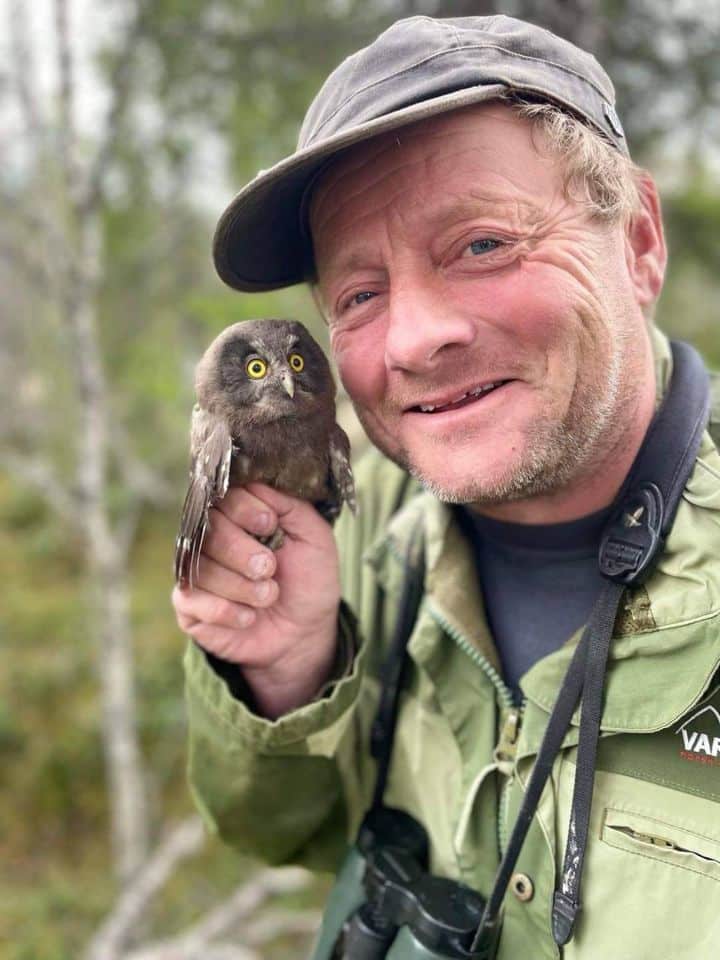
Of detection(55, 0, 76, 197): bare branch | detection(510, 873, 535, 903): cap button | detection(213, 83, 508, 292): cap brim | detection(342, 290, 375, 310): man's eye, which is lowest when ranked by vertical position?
detection(510, 873, 535, 903): cap button

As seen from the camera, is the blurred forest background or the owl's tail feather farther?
the blurred forest background

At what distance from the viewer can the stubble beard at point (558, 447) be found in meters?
1.82

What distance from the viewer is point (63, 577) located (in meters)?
13.0

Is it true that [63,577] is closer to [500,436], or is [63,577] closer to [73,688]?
[73,688]

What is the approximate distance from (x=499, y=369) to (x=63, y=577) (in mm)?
12602

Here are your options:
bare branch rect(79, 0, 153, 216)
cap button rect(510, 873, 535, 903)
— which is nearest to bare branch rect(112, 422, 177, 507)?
bare branch rect(79, 0, 153, 216)

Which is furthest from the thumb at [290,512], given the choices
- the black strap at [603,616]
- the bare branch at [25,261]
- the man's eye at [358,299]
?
the bare branch at [25,261]

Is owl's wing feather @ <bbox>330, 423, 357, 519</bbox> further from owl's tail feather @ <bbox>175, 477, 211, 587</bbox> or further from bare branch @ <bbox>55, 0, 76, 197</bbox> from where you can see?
bare branch @ <bbox>55, 0, 76, 197</bbox>

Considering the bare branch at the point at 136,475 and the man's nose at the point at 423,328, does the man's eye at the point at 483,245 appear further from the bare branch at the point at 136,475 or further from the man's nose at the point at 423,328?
the bare branch at the point at 136,475

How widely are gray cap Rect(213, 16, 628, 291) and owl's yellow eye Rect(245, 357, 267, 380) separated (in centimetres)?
37

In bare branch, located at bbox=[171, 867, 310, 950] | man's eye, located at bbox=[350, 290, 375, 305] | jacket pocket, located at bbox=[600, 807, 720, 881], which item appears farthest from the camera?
bare branch, located at bbox=[171, 867, 310, 950]

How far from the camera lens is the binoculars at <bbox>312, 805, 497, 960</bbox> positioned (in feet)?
5.91

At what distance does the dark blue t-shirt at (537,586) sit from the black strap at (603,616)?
0.69 feet

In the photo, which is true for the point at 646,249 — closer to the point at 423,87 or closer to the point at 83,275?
the point at 423,87
